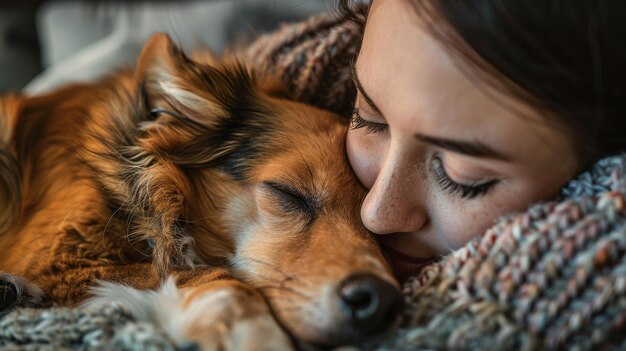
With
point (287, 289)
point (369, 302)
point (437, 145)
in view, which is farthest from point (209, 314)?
point (437, 145)

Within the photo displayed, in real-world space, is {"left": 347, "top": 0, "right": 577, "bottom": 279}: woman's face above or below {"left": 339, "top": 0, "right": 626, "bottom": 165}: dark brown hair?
below

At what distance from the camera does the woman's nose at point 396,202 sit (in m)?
1.13

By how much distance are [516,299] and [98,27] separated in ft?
9.71

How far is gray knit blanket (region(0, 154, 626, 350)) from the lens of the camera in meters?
0.87

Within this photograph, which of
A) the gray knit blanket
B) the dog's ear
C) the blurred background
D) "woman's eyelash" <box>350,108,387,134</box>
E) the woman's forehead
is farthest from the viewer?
the blurred background

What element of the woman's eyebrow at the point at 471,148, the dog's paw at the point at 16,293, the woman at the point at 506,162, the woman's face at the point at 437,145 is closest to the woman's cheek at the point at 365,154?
the woman's face at the point at 437,145

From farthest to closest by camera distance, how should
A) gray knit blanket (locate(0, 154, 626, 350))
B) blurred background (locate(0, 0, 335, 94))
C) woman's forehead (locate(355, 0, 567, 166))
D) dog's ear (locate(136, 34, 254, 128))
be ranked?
blurred background (locate(0, 0, 335, 94))
dog's ear (locate(136, 34, 254, 128))
woman's forehead (locate(355, 0, 567, 166))
gray knit blanket (locate(0, 154, 626, 350))

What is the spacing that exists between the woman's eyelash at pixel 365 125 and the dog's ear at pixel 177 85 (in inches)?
13.7

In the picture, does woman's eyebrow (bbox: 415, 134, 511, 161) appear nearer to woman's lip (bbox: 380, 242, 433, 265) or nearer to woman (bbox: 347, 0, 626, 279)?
woman (bbox: 347, 0, 626, 279)

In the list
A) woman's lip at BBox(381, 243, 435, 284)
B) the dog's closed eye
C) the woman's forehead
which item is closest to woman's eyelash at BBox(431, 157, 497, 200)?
the woman's forehead

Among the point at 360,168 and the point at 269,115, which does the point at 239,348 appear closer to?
the point at 360,168

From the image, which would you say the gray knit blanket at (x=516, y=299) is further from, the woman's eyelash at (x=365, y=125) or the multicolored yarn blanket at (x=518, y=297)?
the woman's eyelash at (x=365, y=125)

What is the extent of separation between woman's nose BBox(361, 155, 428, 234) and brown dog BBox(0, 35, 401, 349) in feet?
0.22

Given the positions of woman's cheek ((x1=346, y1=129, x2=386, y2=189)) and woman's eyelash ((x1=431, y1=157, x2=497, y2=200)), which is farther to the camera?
woman's cheek ((x1=346, y1=129, x2=386, y2=189))
